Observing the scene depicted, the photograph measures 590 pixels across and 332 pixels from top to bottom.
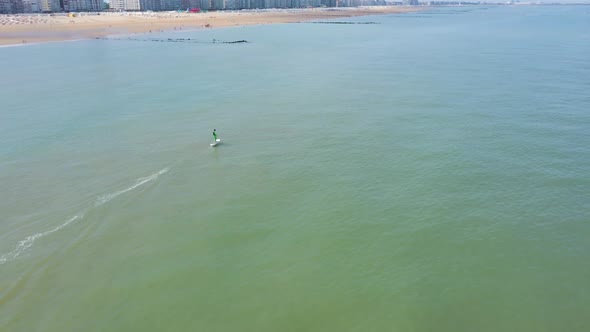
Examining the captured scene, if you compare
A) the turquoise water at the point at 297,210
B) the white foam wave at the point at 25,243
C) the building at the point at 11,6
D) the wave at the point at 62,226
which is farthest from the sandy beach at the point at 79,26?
the white foam wave at the point at 25,243

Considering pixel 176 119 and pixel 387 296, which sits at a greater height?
pixel 176 119

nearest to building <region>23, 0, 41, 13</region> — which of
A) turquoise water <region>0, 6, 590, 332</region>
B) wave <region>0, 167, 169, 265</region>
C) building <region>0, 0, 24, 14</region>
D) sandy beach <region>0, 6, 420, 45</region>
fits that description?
building <region>0, 0, 24, 14</region>

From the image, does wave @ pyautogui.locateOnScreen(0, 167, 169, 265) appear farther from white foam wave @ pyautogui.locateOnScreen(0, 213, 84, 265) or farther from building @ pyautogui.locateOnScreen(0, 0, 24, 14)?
building @ pyautogui.locateOnScreen(0, 0, 24, 14)

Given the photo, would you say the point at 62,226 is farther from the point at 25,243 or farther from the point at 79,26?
the point at 79,26

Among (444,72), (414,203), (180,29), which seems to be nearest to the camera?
(414,203)

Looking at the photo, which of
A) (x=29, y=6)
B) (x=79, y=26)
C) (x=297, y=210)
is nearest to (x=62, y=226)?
(x=297, y=210)

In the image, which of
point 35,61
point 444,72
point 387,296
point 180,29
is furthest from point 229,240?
point 180,29

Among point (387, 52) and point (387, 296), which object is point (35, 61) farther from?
point (387, 296)

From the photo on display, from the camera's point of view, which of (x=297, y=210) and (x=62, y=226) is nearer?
(x=62, y=226)
